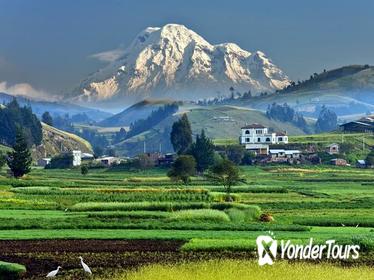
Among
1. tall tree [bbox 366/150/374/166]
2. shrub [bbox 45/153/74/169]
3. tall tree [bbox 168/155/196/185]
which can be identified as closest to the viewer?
tall tree [bbox 168/155/196/185]

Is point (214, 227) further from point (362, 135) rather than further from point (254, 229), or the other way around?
point (362, 135)

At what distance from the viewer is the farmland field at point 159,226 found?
3641cm

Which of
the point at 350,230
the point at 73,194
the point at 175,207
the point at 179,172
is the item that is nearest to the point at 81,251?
the point at 350,230

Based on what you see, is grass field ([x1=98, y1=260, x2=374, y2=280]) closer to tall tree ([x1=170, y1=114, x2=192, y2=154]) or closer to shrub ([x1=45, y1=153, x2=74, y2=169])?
tall tree ([x1=170, y1=114, x2=192, y2=154])

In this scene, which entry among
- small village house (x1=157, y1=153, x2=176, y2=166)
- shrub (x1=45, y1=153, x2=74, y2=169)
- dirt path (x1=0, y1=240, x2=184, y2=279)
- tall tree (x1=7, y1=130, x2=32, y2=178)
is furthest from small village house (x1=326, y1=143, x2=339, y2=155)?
dirt path (x1=0, y1=240, x2=184, y2=279)

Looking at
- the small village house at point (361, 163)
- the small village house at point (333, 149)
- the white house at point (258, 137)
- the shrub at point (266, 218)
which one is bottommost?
the shrub at point (266, 218)

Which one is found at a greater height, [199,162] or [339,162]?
[199,162]

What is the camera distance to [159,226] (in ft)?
169

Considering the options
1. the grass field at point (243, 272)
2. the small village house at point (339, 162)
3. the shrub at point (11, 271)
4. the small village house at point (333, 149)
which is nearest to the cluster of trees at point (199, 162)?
the small village house at point (339, 162)

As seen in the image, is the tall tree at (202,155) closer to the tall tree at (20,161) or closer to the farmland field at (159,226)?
the tall tree at (20,161)

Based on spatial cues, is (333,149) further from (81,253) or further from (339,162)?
(81,253)

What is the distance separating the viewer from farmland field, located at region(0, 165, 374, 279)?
119 feet

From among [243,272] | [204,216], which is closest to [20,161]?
[204,216]

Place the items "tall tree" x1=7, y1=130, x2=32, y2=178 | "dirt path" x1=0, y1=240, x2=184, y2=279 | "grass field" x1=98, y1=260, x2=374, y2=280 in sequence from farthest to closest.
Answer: "tall tree" x1=7, y1=130, x2=32, y2=178, "dirt path" x1=0, y1=240, x2=184, y2=279, "grass field" x1=98, y1=260, x2=374, y2=280
